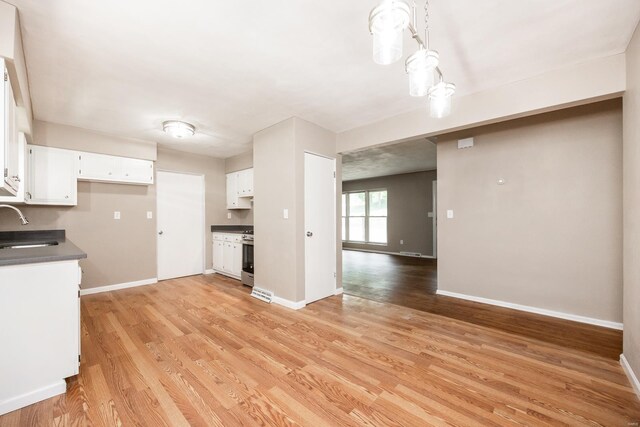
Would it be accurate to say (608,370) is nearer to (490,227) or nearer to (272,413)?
(490,227)

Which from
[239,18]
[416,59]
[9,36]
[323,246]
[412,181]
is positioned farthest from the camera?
[412,181]

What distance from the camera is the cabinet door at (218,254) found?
5205 mm

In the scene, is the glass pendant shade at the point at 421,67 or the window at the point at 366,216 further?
the window at the point at 366,216

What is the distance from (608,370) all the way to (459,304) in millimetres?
1537

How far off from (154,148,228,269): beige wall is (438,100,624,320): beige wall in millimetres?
4319

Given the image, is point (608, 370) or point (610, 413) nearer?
point (610, 413)

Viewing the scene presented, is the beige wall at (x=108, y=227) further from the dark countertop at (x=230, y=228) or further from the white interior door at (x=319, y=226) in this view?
the white interior door at (x=319, y=226)

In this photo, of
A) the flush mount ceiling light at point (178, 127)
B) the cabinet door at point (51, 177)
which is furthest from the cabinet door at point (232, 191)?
the cabinet door at point (51, 177)

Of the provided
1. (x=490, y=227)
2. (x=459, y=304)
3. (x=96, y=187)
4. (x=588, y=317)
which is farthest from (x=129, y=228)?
(x=588, y=317)

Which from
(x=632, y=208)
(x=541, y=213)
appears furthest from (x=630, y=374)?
(x=541, y=213)

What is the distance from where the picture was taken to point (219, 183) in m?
5.61

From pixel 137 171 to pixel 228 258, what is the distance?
212 centimetres

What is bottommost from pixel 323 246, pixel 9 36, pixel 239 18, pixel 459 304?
pixel 459 304

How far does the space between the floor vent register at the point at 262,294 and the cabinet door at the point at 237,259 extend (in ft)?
3.08
